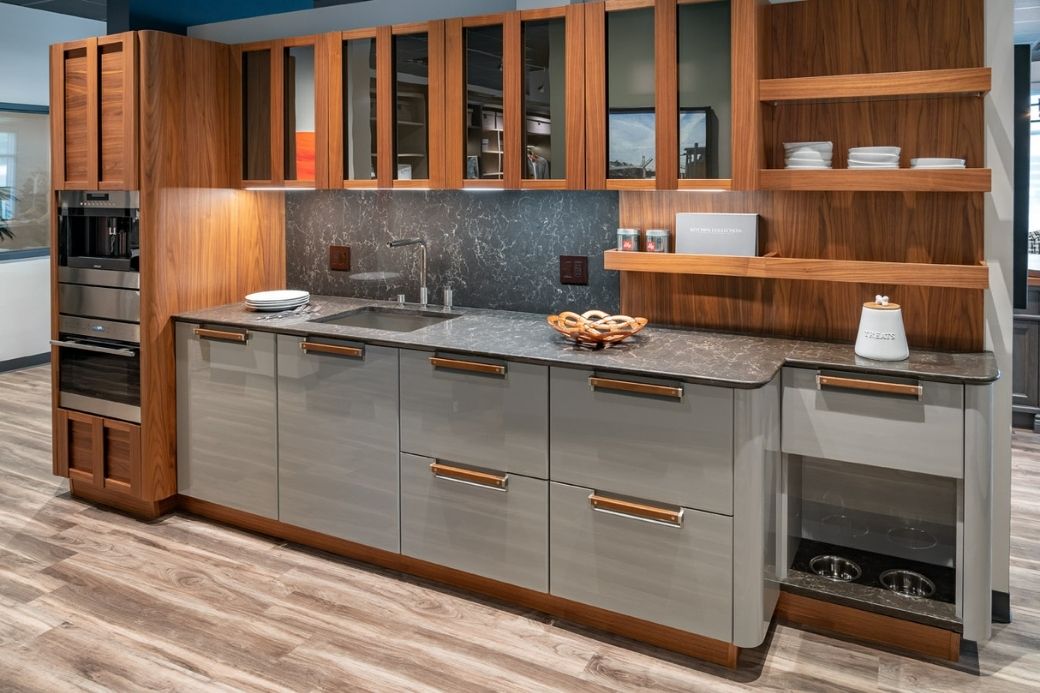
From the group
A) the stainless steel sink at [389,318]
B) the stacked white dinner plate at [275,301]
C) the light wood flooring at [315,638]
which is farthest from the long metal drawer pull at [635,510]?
the stacked white dinner plate at [275,301]

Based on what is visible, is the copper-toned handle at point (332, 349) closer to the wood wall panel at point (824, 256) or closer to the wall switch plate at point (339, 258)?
the wall switch plate at point (339, 258)

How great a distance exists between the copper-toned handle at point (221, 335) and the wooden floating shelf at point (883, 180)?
198cm

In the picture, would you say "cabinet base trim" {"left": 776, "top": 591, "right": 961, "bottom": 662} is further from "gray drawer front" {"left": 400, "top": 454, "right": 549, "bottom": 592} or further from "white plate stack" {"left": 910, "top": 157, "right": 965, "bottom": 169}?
"white plate stack" {"left": 910, "top": 157, "right": 965, "bottom": 169}

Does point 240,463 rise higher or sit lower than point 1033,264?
lower

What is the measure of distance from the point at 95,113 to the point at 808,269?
2825 mm

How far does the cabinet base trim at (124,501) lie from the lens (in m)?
3.43

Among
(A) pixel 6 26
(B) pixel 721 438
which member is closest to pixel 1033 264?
(B) pixel 721 438

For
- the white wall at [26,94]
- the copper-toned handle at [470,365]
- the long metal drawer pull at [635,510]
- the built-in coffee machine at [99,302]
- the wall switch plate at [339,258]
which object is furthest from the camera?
the white wall at [26,94]

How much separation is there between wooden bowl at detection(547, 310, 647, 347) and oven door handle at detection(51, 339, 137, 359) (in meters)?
1.79

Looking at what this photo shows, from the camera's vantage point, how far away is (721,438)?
2.28m

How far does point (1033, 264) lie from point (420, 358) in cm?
443

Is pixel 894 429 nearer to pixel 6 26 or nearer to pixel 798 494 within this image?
pixel 798 494

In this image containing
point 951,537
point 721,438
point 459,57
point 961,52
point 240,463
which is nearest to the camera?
point 721,438

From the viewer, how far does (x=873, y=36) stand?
2584 millimetres
